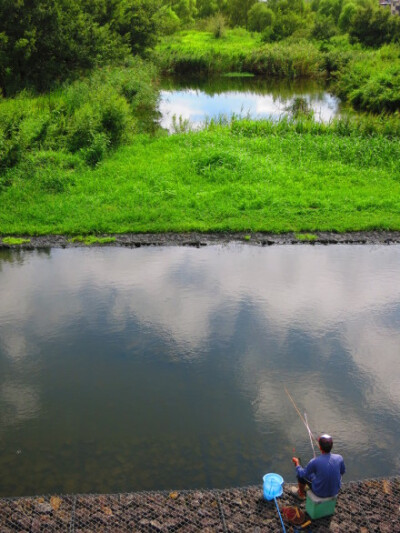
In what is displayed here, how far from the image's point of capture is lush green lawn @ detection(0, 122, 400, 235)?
13.7 m

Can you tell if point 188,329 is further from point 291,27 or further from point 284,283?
point 291,27

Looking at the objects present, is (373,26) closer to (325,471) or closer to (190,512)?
(325,471)

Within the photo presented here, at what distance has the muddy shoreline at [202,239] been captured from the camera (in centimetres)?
1283

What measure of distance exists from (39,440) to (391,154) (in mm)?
14996

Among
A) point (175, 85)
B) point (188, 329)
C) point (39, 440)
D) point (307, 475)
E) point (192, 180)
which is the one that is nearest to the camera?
point (307, 475)

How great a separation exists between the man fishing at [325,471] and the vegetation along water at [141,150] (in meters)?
8.35

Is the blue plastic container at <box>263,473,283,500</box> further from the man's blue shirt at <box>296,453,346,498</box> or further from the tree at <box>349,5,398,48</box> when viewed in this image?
the tree at <box>349,5,398,48</box>

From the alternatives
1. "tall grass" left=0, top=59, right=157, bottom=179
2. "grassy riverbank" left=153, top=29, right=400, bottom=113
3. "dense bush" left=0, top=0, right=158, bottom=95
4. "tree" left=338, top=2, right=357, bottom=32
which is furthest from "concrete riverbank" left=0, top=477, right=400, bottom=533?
"tree" left=338, top=2, right=357, bottom=32

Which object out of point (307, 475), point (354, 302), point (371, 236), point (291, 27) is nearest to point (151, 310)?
point (354, 302)

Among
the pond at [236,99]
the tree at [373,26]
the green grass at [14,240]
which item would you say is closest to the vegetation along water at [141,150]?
the green grass at [14,240]

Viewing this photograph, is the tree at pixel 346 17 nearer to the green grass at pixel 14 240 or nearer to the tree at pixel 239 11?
the tree at pixel 239 11

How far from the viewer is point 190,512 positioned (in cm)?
604

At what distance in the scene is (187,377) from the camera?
8.41 m

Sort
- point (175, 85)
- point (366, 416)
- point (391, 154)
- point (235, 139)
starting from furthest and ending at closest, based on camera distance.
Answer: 1. point (175, 85)
2. point (235, 139)
3. point (391, 154)
4. point (366, 416)
